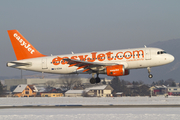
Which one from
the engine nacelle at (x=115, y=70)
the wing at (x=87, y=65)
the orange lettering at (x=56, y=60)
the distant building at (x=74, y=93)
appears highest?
the orange lettering at (x=56, y=60)

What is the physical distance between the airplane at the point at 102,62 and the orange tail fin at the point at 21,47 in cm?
131

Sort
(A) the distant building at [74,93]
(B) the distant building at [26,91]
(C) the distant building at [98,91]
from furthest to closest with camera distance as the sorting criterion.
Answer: (B) the distant building at [26,91] → (C) the distant building at [98,91] → (A) the distant building at [74,93]

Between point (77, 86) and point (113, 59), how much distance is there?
67040 mm

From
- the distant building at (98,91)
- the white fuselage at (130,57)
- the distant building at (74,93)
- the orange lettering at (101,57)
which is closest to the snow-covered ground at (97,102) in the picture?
the white fuselage at (130,57)

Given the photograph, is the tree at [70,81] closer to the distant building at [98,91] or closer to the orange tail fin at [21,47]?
the distant building at [98,91]

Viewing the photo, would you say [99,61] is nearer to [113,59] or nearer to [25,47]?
[113,59]

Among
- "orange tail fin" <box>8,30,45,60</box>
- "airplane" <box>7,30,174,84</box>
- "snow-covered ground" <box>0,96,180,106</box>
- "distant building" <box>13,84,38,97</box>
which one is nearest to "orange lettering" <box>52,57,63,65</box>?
"airplane" <box>7,30,174,84</box>

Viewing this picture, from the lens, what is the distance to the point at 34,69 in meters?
51.0

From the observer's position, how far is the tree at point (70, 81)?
11062 cm

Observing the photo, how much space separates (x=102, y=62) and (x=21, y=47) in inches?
640

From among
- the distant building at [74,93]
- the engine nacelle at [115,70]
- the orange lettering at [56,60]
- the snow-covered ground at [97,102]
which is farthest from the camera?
the distant building at [74,93]

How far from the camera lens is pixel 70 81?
11119 centimetres

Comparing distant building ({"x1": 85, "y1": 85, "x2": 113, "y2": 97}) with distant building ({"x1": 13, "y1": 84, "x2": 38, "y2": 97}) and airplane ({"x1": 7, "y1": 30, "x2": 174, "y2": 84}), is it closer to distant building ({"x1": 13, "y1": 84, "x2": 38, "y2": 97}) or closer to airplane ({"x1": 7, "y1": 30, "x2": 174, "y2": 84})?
distant building ({"x1": 13, "y1": 84, "x2": 38, "y2": 97})
